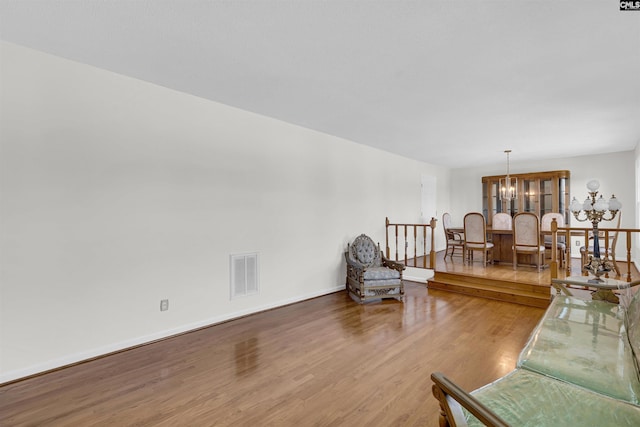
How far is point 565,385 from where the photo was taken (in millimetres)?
1525

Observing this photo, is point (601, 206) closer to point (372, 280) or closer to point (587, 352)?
point (587, 352)

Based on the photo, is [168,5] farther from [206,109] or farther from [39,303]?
[39,303]

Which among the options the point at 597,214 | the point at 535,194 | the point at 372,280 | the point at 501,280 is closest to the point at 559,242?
the point at 535,194

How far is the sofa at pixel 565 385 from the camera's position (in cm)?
126

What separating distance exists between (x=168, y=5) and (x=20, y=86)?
5.09 ft

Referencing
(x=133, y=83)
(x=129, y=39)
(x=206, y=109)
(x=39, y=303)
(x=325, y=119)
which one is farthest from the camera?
(x=325, y=119)

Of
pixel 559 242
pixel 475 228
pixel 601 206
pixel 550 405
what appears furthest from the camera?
pixel 559 242

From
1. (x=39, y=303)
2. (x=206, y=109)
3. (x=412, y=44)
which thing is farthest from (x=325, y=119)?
(x=39, y=303)

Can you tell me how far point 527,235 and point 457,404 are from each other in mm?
4895

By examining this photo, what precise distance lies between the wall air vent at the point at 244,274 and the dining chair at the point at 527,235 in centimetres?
445

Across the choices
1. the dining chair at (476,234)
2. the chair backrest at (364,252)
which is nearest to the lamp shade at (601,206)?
the dining chair at (476,234)

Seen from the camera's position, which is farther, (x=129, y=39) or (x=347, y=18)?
(x=129, y=39)

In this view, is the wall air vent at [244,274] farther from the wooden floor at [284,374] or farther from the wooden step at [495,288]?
the wooden step at [495,288]

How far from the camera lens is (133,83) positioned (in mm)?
2984
